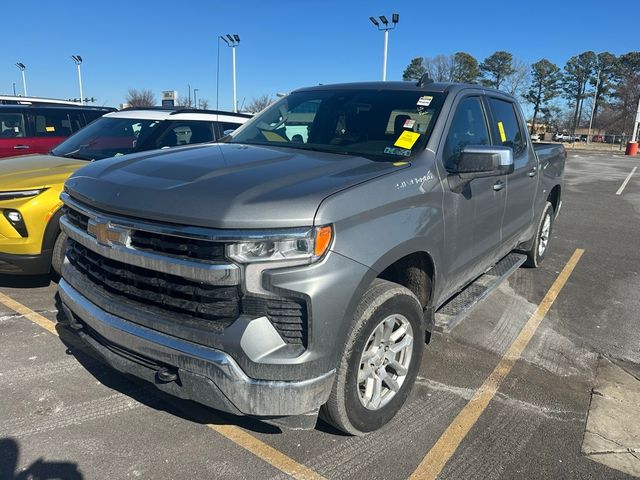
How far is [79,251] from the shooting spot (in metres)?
3.04

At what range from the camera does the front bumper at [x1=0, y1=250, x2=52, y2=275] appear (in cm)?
447

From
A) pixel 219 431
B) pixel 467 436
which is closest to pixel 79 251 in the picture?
pixel 219 431

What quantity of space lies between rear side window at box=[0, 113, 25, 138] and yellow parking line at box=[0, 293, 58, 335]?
518cm

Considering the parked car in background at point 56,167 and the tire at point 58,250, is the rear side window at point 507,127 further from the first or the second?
the tire at point 58,250

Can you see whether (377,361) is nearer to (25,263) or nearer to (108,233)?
(108,233)

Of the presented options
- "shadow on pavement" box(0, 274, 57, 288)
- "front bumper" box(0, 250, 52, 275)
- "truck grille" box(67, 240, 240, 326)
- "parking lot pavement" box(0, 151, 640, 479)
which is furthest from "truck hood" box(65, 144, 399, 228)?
"shadow on pavement" box(0, 274, 57, 288)

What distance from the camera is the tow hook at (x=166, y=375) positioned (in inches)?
95.6

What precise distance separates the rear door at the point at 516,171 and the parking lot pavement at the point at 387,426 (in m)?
0.90

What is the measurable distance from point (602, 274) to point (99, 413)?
5.87 metres

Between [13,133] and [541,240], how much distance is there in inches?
342

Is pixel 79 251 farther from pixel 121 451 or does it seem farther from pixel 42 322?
pixel 42 322

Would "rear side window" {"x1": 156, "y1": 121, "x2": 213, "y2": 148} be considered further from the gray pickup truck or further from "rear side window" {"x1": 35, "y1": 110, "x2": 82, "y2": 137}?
"rear side window" {"x1": 35, "y1": 110, "x2": 82, "y2": 137}

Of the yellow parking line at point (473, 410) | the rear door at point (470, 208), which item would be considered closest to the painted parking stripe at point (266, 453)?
the yellow parking line at point (473, 410)

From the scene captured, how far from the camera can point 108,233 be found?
8.49 ft
